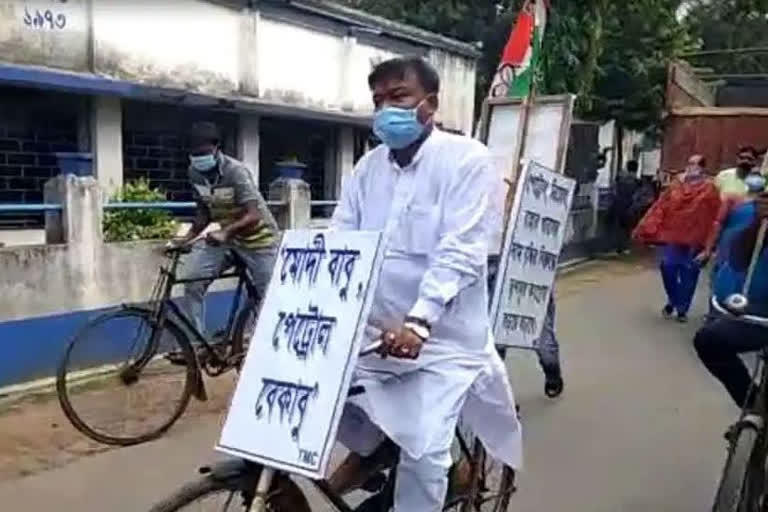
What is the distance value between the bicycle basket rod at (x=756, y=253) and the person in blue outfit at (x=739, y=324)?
17mm

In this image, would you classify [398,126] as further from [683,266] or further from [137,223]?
[683,266]

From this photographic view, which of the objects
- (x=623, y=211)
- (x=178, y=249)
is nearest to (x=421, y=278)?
(x=178, y=249)

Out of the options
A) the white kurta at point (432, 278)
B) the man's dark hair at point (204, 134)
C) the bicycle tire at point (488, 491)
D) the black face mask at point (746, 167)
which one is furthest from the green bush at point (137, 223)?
the black face mask at point (746, 167)

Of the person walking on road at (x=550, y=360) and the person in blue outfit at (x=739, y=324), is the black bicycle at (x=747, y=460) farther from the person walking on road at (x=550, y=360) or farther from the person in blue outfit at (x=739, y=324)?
the person walking on road at (x=550, y=360)

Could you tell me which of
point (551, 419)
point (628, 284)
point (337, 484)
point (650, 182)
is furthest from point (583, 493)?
point (650, 182)

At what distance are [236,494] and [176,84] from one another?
823cm

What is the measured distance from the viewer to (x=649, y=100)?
754 inches

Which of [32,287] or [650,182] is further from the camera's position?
[650,182]

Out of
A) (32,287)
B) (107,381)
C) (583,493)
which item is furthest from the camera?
(32,287)

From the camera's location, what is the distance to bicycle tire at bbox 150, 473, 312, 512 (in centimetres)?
262

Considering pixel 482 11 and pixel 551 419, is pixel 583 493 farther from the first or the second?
pixel 482 11

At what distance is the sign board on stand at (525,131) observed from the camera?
5234 mm

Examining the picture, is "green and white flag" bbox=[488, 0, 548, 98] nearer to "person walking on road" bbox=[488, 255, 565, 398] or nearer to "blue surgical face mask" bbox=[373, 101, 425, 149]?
"person walking on road" bbox=[488, 255, 565, 398]

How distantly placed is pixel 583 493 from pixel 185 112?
24.7ft
